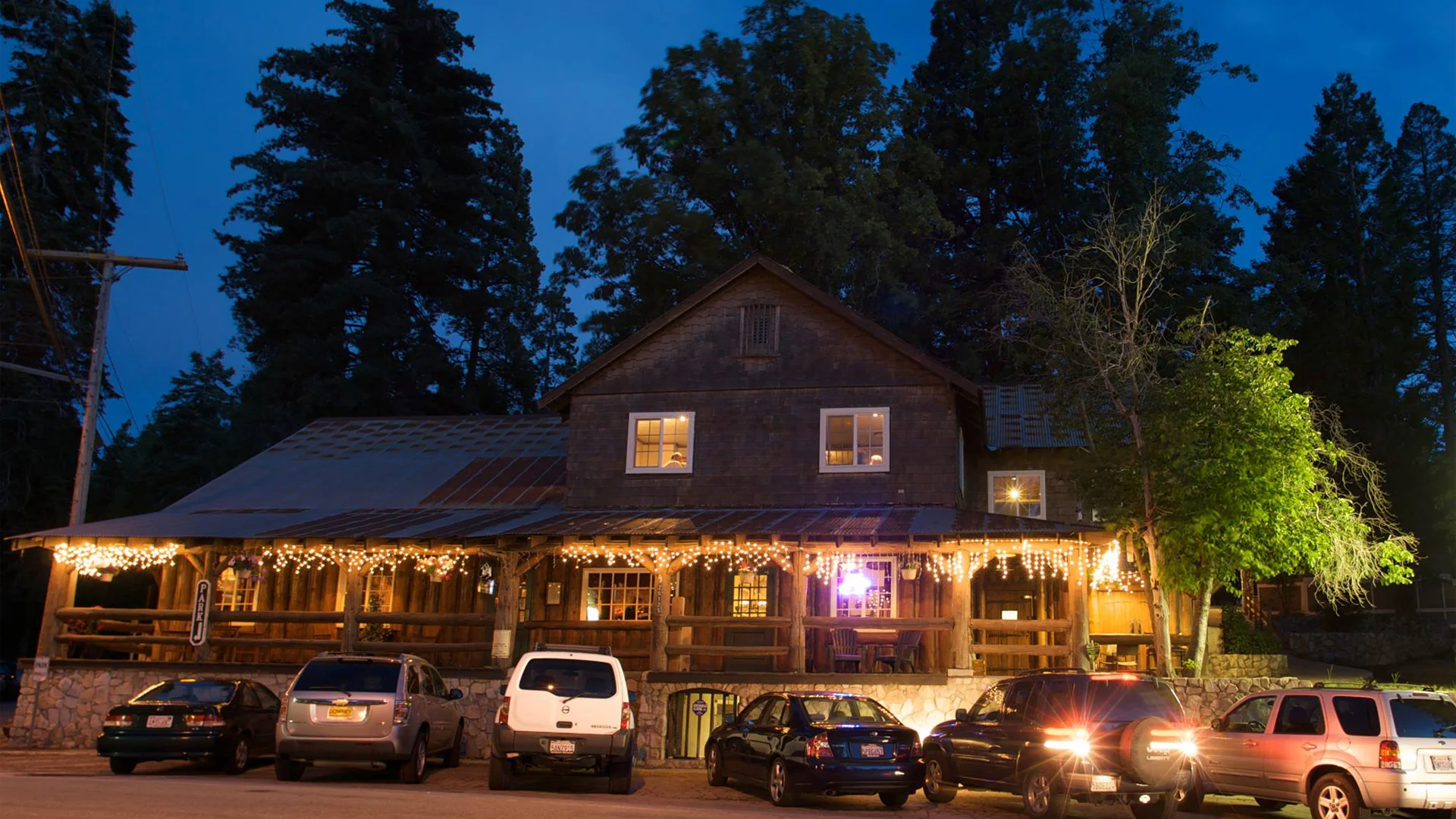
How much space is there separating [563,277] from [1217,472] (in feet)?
90.1

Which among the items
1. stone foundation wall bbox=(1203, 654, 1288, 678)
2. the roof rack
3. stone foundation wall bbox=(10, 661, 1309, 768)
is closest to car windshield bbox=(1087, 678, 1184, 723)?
stone foundation wall bbox=(10, 661, 1309, 768)

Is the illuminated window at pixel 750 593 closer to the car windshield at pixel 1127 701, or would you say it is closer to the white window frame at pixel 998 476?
the white window frame at pixel 998 476

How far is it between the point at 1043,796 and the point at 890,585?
10340mm

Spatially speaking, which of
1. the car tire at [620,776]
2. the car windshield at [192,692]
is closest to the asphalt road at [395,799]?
the car tire at [620,776]

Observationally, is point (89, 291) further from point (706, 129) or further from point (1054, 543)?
point (1054, 543)

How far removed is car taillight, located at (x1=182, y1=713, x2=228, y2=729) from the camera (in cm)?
1638

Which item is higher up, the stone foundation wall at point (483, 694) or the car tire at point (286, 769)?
the stone foundation wall at point (483, 694)

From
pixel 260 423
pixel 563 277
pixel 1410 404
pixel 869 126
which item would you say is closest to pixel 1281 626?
pixel 1410 404

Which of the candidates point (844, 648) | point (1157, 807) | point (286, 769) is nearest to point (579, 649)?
point (286, 769)

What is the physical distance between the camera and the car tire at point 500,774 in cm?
1526

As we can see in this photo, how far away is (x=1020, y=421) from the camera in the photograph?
28516mm

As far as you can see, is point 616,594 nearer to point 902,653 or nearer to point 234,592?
point 902,653

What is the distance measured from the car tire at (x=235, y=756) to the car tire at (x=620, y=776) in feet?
18.2

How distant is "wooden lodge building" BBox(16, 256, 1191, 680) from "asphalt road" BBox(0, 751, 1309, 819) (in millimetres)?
4073
